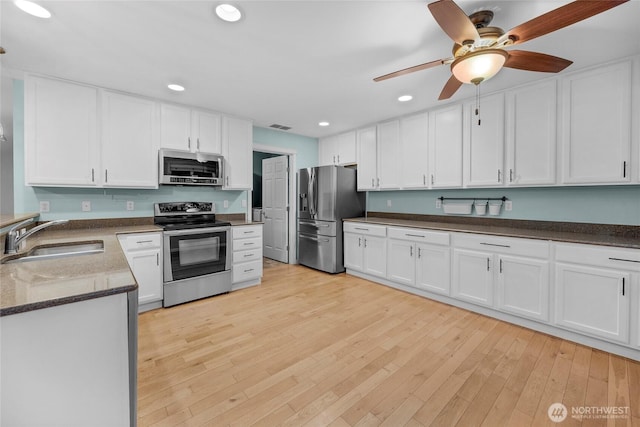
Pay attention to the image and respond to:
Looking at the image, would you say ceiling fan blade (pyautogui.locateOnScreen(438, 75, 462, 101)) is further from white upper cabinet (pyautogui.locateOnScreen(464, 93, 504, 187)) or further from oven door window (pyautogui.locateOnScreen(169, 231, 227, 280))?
oven door window (pyautogui.locateOnScreen(169, 231, 227, 280))

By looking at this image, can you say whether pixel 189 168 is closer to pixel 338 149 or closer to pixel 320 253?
pixel 320 253

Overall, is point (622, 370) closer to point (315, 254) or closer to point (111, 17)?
point (315, 254)

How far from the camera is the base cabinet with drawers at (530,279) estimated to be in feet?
6.94

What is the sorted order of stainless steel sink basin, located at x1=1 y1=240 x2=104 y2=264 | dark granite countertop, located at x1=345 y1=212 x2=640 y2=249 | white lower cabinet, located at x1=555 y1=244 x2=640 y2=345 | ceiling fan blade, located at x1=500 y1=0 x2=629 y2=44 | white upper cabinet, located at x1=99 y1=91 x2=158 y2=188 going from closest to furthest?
ceiling fan blade, located at x1=500 y1=0 x2=629 y2=44
stainless steel sink basin, located at x1=1 y1=240 x2=104 y2=264
white lower cabinet, located at x1=555 y1=244 x2=640 y2=345
dark granite countertop, located at x1=345 y1=212 x2=640 y2=249
white upper cabinet, located at x1=99 y1=91 x2=158 y2=188

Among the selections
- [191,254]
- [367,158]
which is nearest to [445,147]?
[367,158]

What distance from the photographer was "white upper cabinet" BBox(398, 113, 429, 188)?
366cm

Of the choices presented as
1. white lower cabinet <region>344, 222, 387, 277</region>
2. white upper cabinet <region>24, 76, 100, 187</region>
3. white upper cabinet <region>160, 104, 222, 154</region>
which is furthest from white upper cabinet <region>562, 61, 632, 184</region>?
white upper cabinet <region>24, 76, 100, 187</region>

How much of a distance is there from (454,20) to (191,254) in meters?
3.18

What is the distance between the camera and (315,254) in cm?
460

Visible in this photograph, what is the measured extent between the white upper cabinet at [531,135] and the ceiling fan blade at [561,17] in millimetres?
1477

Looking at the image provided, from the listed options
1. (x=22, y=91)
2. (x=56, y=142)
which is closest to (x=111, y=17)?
(x=56, y=142)

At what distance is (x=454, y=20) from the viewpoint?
1464mm

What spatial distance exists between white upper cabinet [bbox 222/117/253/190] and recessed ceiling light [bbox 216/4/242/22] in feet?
6.82

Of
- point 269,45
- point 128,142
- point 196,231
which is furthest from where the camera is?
point 196,231
